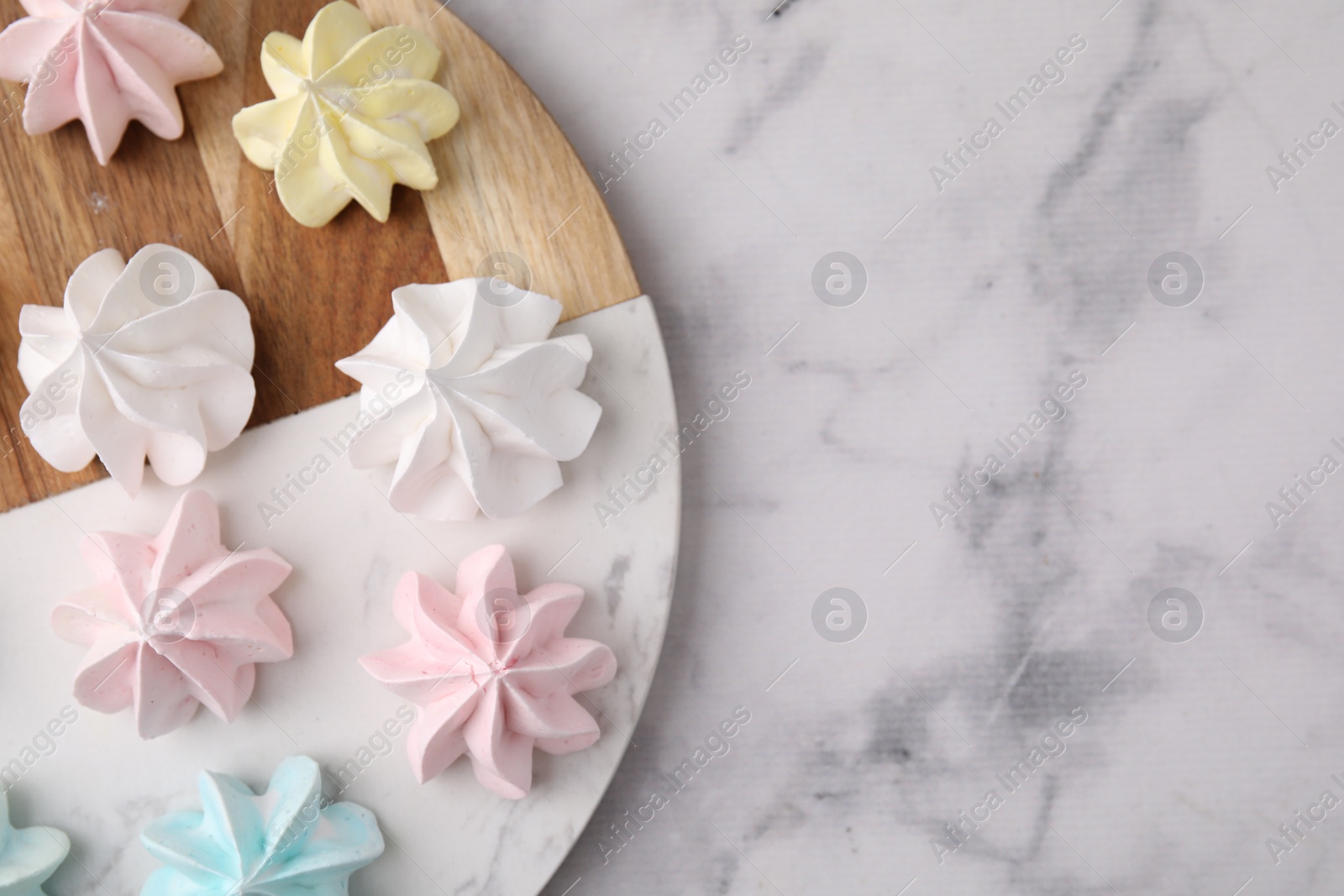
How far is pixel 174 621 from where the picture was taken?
1.01 m

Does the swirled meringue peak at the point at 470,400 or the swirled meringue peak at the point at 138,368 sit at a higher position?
the swirled meringue peak at the point at 470,400

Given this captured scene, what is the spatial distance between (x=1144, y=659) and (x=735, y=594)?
60cm

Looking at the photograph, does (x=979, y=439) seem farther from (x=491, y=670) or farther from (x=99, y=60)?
(x=99, y=60)

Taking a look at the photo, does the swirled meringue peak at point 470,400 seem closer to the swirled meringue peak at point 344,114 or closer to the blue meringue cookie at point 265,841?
the swirled meringue peak at point 344,114

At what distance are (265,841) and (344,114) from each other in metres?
0.89

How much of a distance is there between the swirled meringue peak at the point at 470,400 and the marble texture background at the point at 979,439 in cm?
24

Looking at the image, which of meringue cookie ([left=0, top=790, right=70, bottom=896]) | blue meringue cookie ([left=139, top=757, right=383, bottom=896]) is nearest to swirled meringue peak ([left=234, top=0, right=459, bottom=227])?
blue meringue cookie ([left=139, top=757, right=383, bottom=896])

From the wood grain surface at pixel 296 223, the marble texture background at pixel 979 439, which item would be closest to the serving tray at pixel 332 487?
the wood grain surface at pixel 296 223

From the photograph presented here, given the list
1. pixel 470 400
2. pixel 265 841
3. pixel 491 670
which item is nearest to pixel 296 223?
pixel 470 400

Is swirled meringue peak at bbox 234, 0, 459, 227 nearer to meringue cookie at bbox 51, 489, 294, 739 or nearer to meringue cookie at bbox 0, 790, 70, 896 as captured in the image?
meringue cookie at bbox 51, 489, 294, 739

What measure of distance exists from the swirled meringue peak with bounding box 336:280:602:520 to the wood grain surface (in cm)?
8

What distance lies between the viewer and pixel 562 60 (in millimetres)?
1246

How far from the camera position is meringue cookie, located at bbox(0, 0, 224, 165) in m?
1.05

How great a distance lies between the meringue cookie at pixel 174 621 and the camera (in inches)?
40.1
